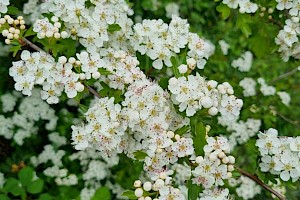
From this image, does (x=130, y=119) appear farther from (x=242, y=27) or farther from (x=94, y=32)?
(x=242, y=27)

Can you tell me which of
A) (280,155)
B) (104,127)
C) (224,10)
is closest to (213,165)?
(280,155)

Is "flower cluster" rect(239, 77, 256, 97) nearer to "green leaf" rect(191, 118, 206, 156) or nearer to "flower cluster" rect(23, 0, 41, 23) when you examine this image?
"flower cluster" rect(23, 0, 41, 23)

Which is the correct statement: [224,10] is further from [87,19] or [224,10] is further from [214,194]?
[214,194]

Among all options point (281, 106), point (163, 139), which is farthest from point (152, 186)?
point (281, 106)

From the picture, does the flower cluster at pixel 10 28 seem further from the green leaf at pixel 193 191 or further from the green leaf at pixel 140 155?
the green leaf at pixel 193 191

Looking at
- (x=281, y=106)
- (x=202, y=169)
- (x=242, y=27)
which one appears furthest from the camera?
(x=281, y=106)

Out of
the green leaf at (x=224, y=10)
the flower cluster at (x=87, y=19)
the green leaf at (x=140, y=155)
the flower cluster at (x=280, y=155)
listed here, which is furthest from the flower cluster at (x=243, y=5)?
the green leaf at (x=140, y=155)
